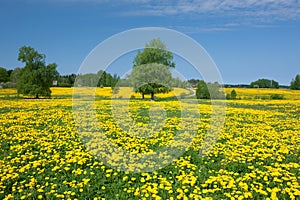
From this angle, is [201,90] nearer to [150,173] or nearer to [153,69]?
[153,69]

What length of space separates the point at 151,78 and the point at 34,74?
1776 cm

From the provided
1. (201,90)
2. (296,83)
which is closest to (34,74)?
(201,90)

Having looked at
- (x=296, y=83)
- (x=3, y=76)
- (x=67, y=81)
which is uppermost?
(x=296, y=83)

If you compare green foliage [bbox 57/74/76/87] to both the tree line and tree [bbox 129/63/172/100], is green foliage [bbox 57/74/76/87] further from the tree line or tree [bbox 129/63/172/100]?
tree [bbox 129/63/172/100]

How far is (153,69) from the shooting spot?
113ft

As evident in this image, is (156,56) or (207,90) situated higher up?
(156,56)

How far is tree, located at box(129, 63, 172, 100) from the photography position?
112ft

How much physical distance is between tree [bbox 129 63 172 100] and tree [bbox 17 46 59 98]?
13.8 meters

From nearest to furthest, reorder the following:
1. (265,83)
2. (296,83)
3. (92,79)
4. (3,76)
Result: (92,79) → (3,76) → (265,83) → (296,83)

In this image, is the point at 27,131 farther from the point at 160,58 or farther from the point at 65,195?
the point at 160,58

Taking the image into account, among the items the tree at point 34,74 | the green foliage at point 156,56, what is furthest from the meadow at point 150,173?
the tree at point 34,74

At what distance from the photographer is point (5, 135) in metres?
10.7

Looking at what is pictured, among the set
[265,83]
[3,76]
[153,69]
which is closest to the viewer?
[153,69]

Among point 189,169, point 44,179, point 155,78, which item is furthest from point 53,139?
point 155,78
